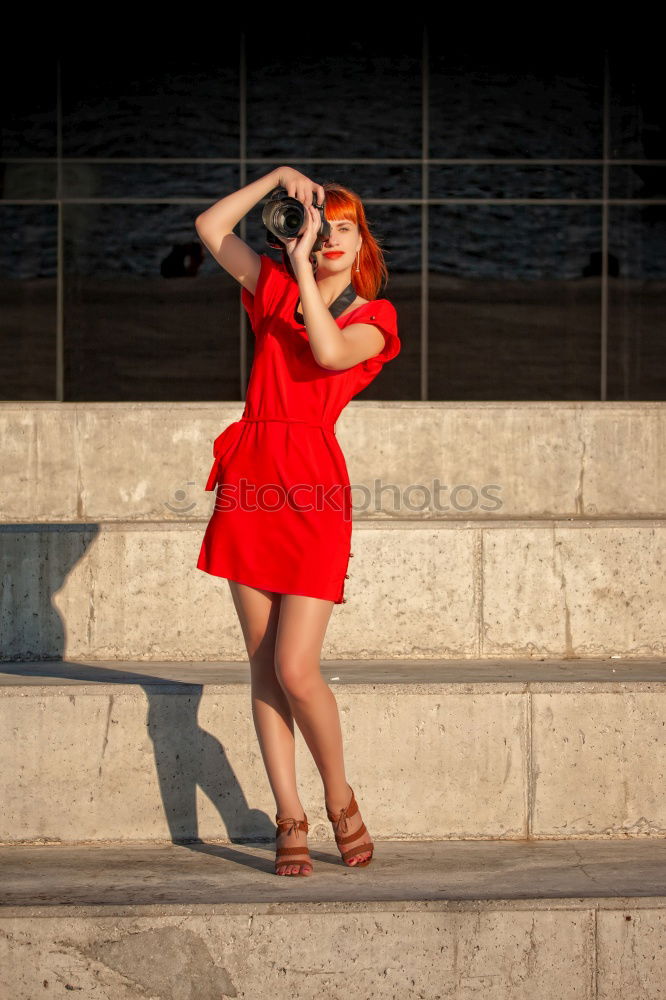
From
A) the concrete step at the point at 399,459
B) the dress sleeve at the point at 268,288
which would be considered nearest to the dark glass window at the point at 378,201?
the concrete step at the point at 399,459

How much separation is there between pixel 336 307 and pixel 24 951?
980 cm

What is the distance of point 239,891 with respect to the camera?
377cm

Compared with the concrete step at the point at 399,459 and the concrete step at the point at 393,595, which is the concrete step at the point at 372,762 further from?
the concrete step at the point at 399,459

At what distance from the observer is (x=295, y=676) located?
3.76 m

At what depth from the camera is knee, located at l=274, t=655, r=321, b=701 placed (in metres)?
3.75

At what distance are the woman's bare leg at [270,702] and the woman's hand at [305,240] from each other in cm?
97

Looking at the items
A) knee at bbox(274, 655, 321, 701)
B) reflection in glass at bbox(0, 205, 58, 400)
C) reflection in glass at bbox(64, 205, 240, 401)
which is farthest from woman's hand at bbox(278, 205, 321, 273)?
reflection in glass at bbox(0, 205, 58, 400)

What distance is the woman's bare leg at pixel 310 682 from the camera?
376cm

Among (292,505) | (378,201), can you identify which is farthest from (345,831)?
(378,201)

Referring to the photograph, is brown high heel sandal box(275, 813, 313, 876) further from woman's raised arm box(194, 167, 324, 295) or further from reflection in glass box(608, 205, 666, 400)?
reflection in glass box(608, 205, 666, 400)

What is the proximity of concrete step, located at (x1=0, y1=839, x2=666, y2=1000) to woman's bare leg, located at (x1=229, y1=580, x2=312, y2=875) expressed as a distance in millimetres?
230

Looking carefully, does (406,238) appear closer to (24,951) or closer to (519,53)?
(519,53)

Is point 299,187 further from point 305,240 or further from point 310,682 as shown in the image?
point 310,682

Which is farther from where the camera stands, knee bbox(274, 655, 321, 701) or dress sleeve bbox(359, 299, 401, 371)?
dress sleeve bbox(359, 299, 401, 371)
